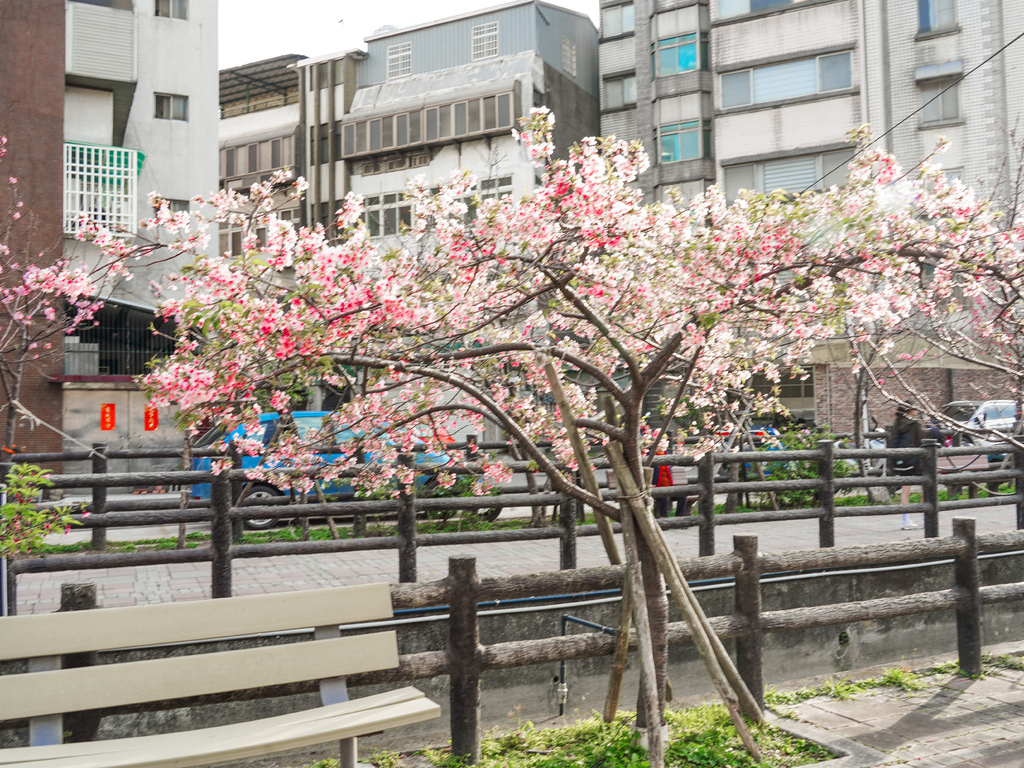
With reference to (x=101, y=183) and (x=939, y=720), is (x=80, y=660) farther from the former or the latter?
(x=101, y=183)

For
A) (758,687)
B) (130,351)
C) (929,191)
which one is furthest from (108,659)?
Answer: (130,351)

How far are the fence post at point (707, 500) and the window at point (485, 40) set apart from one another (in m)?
30.9

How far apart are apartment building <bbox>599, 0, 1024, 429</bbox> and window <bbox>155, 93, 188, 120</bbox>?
16.8 meters

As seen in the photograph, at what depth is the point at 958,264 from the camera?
5230 millimetres

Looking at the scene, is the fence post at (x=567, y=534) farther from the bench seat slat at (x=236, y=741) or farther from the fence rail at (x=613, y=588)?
the bench seat slat at (x=236, y=741)

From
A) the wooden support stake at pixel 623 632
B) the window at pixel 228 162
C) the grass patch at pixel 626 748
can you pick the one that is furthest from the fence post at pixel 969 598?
the window at pixel 228 162

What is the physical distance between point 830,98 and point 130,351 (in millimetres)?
25209

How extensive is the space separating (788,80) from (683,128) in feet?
13.6

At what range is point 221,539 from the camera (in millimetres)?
7586

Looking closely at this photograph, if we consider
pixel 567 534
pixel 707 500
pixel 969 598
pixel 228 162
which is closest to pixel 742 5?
pixel 228 162

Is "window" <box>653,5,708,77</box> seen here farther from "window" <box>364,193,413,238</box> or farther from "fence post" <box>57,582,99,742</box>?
"fence post" <box>57,582,99,742</box>

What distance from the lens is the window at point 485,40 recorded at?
36.5 metres

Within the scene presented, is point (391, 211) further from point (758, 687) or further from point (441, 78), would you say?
point (758, 687)

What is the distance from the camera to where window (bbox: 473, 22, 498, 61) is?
120 ft
